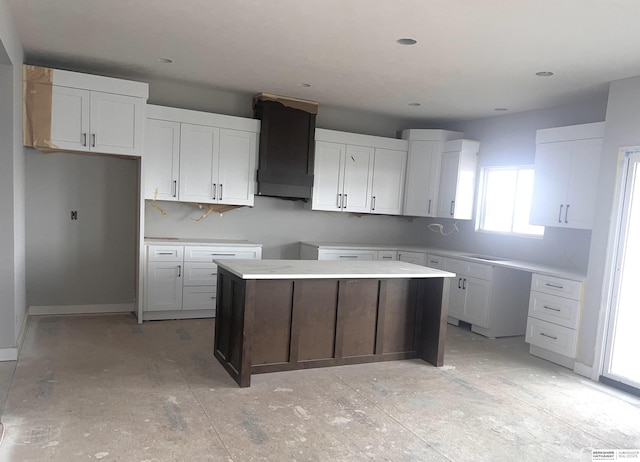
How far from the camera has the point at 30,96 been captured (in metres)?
4.22

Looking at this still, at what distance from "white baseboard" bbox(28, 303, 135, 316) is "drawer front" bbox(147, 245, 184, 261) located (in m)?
0.76

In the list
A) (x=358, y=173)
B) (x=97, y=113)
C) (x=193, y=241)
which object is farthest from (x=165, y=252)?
(x=358, y=173)

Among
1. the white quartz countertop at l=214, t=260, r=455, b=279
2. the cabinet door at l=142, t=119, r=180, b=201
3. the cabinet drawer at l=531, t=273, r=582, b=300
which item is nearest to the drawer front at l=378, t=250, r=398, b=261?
the white quartz countertop at l=214, t=260, r=455, b=279

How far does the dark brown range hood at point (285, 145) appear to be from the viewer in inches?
213

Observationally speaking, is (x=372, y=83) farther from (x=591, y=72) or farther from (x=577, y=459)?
(x=577, y=459)

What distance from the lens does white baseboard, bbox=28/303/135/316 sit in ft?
15.9

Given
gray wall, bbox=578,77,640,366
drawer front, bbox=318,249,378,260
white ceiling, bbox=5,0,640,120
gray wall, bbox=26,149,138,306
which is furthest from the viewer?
drawer front, bbox=318,249,378,260

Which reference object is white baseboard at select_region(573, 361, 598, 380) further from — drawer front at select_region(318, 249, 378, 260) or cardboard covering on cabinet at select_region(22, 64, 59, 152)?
cardboard covering on cabinet at select_region(22, 64, 59, 152)

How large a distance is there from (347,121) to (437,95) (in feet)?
5.00

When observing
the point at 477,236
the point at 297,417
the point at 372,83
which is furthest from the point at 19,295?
the point at 477,236

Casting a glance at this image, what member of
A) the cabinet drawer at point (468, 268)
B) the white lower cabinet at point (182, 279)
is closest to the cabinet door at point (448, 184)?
the cabinet drawer at point (468, 268)

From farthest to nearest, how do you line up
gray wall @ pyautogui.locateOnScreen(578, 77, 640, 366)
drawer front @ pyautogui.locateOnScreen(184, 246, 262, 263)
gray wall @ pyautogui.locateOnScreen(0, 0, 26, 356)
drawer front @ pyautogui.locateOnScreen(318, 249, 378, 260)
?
drawer front @ pyautogui.locateOnScreen(318, 249, 378, 260) < drawer front @ pyautogui.locateOnScreen(184, 246, 262, 263) < gray wall @ pyautogui.locateOnScreen(578, 77, 640, 366) < gray wall @ pyautogui.locateOnScreen(0, 0, 26, 356)

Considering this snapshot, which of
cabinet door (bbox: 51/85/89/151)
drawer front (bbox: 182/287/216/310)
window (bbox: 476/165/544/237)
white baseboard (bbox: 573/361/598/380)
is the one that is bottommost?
white baseboard (bbox: 573/361/598/380)

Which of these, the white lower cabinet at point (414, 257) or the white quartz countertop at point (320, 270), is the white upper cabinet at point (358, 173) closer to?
the white lower cabinet at point (414, 257)
